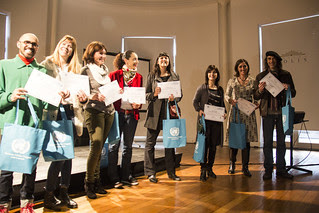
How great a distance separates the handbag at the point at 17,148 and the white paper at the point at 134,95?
1102 millimetres

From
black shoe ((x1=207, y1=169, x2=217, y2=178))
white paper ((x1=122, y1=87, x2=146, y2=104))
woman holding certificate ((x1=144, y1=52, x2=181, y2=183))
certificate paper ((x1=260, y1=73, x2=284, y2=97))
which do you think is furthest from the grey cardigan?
certificate paper ((x1=260, y1=73, x2=284, y2=97))

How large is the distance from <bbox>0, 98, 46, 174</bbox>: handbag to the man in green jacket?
15 centimetres

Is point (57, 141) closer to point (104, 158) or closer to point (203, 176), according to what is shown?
point (104, 158)

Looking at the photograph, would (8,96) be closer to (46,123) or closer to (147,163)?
(46,123)

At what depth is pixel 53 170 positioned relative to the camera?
1865 mm

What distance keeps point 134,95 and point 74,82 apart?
0.76 metres

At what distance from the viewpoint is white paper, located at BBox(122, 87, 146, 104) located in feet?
8.07

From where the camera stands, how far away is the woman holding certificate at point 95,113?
2.08 meters

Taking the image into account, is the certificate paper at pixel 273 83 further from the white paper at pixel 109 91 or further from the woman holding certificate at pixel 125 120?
the white paper at pixel 109 91

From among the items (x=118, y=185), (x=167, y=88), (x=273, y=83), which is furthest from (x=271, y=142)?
(x=118, y=185)

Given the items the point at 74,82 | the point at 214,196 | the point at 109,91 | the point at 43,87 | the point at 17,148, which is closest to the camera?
the point at 17,148

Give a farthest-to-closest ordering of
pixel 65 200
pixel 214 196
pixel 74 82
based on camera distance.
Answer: pixel 214 196, pixel 65 200, pixel 74 82

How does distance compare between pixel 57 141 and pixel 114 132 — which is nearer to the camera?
pixel 57 141

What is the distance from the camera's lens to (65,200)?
1.94 metres
